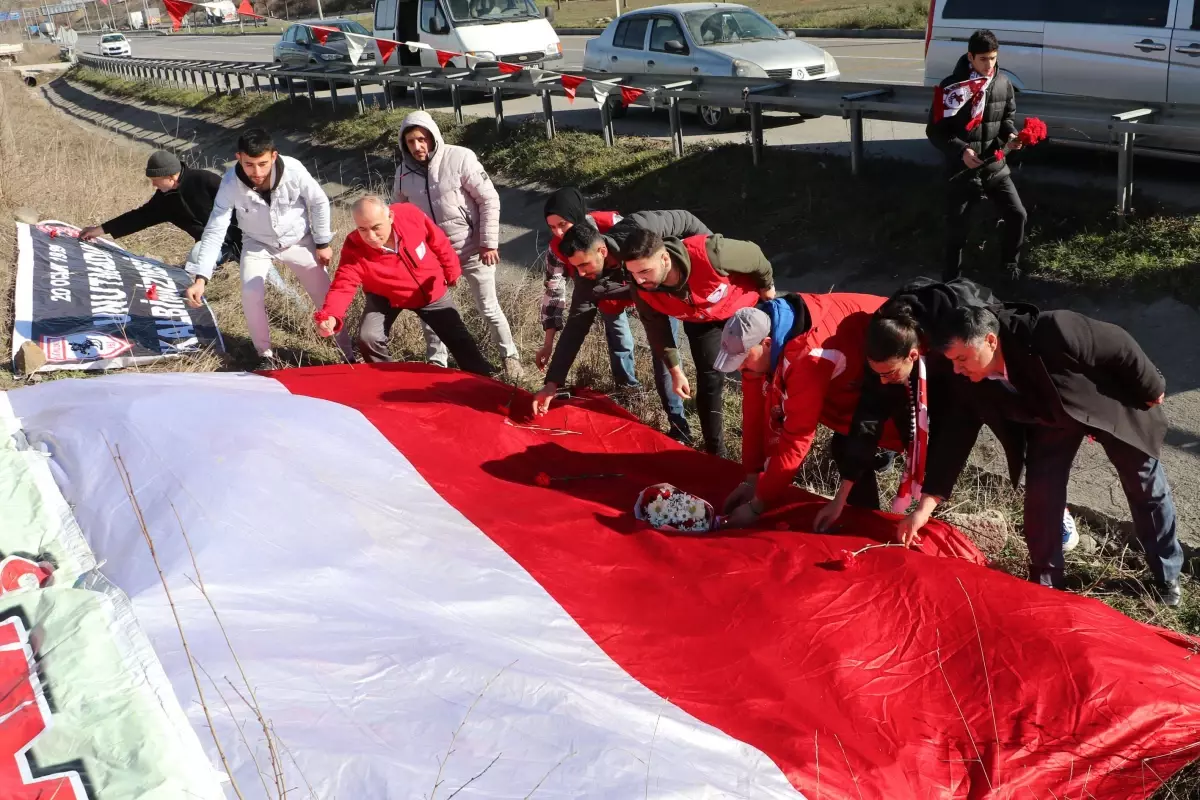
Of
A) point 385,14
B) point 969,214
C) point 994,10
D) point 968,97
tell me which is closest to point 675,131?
point 994,10

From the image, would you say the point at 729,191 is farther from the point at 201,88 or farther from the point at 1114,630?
the point at 201,88

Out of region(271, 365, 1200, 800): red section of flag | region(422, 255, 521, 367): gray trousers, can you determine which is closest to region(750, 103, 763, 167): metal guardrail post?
region(422, 255, 521, 367): gray trousers

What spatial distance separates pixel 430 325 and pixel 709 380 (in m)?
1.91

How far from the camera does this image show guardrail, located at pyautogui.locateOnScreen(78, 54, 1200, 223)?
7605 millimetres

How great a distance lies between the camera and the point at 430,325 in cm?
626

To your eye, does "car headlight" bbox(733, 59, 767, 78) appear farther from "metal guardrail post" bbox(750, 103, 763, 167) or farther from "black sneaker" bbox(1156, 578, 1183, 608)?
"black sneaker" bbox(1156, 578, 1183, 608)

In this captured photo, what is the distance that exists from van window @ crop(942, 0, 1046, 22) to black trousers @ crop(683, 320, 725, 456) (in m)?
6.03

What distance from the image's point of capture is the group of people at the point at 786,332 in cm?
369

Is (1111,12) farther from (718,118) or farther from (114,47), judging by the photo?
(114,47)

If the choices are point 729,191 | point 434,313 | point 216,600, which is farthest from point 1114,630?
point 729,191

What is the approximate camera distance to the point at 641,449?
210 inches

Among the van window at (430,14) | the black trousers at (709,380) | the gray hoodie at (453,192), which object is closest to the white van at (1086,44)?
the black trousers at (709,380)

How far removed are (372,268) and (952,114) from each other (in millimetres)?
3920

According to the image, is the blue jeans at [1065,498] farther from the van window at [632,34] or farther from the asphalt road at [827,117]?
the van window at [632,34]
